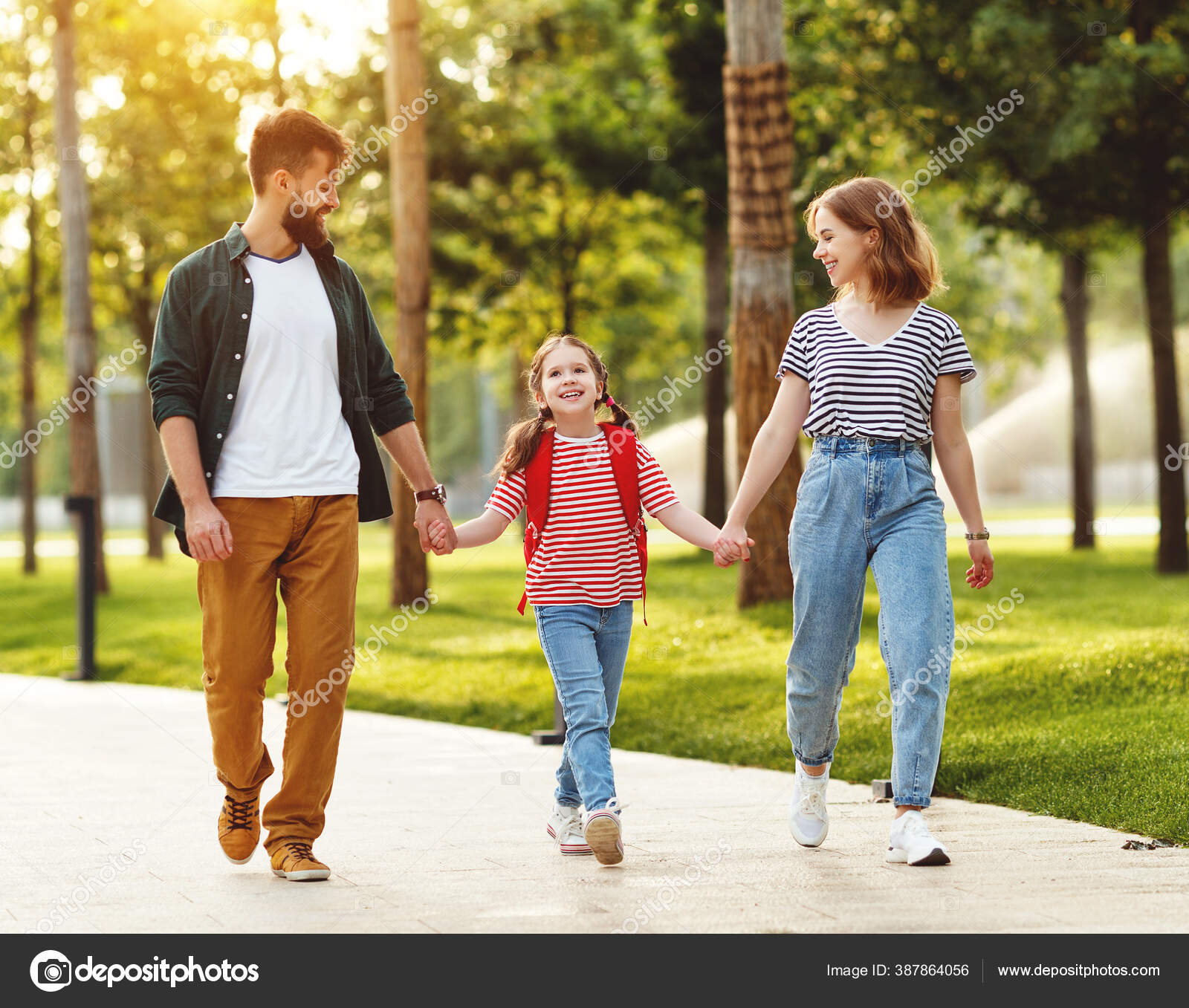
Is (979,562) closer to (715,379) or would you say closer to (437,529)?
(437,529)

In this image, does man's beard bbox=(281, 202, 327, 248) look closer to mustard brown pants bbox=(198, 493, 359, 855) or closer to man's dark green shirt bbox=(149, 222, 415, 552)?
man's dark green shirt bbox=(149, 222, 415, 552)

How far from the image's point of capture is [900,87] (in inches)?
663

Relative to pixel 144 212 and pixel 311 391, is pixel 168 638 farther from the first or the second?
pixel 144 212

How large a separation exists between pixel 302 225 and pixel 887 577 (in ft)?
6.57

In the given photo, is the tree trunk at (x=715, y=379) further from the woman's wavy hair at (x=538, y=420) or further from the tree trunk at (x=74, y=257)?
the woman's wavy hair at (x=538, y=420)

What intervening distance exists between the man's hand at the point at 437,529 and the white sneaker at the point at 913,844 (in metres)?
1.57

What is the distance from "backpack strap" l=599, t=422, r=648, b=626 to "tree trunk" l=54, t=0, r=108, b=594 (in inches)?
508

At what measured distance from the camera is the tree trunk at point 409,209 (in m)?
14.0

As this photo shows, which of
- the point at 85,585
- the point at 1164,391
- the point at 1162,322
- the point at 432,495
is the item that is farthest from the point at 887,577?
the point at 1164,391

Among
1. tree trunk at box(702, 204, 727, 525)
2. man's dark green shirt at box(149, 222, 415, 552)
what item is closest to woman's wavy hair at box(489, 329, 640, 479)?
man's dark green shirt at box(149, 222, 415, 552)

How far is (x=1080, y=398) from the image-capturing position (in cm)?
2169

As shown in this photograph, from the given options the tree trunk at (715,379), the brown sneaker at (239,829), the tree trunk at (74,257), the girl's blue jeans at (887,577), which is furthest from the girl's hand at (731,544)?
the tree trunk at (715,379)

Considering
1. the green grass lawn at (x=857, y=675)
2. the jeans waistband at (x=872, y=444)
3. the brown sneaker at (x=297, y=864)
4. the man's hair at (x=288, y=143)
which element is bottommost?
the green grass lawn at (x=857, y=675)
